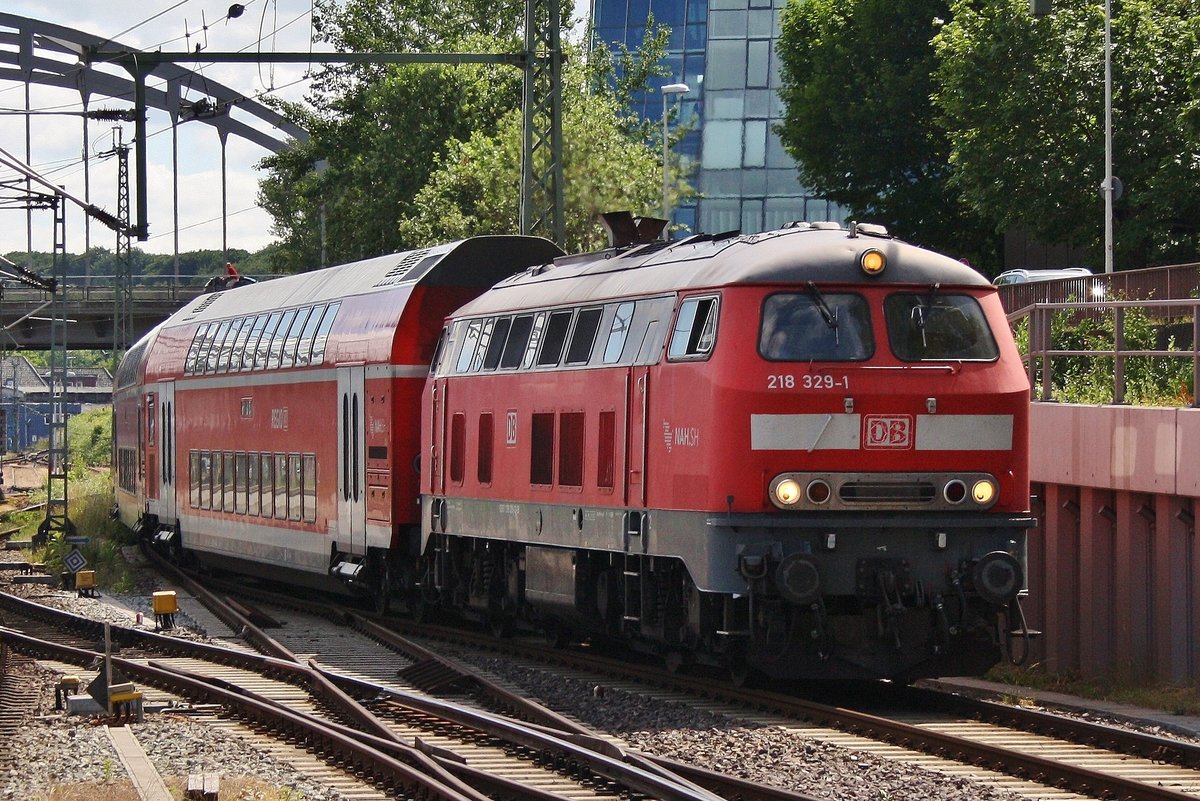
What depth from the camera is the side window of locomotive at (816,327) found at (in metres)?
13.9

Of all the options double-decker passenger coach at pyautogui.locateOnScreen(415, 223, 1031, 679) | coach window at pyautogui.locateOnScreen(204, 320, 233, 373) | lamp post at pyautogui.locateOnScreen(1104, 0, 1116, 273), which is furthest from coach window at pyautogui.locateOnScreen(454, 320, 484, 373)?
lamp post at pyautogui.locateOnScreen(1104, 0, 1116, 273)

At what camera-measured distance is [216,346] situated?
28734 mm

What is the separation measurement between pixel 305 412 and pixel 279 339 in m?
1.74

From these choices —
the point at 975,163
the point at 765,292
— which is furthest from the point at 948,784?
the point at 975,163

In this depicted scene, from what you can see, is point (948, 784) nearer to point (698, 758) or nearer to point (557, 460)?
point (698, 758)

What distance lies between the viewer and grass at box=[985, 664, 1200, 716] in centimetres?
1391

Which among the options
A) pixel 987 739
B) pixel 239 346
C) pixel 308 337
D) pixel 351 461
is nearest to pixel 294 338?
pixel 308 337

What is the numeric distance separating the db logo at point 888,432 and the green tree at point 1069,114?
30788 mm

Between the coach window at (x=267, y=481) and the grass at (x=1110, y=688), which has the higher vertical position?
the coach window at (x=267, y=481)

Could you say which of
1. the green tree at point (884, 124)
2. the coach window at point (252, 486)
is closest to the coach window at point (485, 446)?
the coach window at point (252, 486)

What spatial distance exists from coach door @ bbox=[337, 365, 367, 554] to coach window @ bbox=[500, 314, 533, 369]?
4129 millimetres

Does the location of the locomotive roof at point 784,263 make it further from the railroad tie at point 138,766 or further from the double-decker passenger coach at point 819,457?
the railroad tie at point 138,766

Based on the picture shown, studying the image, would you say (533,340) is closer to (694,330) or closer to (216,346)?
(694,330)

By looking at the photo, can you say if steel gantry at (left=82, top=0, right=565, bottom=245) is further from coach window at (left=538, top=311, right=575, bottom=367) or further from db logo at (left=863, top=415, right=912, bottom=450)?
db logo at (left=863, top=415, right=912, bottom=450)
